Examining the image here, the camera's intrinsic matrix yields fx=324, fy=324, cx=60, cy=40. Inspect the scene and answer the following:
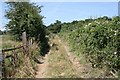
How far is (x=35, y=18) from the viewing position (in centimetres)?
2231

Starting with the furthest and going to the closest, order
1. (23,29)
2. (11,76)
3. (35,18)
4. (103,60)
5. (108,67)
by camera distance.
→ 1. (35,18)
2. (23,29)
3. (103,60)
4. (108,67)
5. (11,76)

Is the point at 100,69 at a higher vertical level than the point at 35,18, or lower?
lower

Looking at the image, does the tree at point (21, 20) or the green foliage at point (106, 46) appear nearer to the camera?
the green foliage at point (106, 46)

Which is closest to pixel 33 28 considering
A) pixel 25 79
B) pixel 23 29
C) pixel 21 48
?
pixel 23 29

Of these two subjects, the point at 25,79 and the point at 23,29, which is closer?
the point at 25,79

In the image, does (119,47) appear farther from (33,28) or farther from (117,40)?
(33,28)

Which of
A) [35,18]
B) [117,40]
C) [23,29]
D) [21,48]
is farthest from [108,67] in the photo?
[35,18]

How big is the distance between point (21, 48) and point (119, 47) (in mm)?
4376

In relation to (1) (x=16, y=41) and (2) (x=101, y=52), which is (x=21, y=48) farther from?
(1) (x=16, y=41)

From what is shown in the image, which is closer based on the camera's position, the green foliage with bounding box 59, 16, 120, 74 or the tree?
the green foliage with bounding box 59, 16, 120, 74

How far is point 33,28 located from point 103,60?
9368mm

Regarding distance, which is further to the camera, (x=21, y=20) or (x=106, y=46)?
(x=21, y=20)

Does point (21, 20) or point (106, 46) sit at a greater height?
point (21, 20)

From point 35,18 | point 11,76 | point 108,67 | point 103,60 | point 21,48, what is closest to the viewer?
point 11,76
